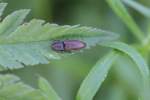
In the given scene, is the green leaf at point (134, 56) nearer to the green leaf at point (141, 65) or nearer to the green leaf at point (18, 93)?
the green leaf at point (141, 65)

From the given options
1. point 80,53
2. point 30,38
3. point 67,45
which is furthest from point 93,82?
point 80,53

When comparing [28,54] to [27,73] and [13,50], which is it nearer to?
[13,50]

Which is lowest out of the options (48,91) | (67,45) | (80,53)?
(80,53)

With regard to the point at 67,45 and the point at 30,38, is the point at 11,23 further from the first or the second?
the point at 67,45

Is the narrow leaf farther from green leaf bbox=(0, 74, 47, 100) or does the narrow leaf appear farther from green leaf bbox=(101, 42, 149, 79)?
green leaf bbox=(101, 42, 149, 79)

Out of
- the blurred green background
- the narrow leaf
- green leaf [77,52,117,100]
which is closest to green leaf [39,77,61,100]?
green leaf [77,52,117,100]

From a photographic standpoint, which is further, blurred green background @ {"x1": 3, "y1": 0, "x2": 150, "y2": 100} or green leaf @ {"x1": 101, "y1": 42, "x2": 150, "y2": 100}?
blurred green background @ {"x1": 3, "y1": 0, "x2": 150, "y2": 100}

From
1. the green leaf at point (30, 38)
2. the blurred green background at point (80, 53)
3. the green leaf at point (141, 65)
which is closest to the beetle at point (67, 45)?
the green leaf at point (30, 38)

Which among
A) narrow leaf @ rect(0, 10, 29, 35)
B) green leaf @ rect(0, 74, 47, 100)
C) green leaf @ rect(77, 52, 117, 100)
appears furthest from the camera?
green leaf @ rect(77, 52, 117, 100)
